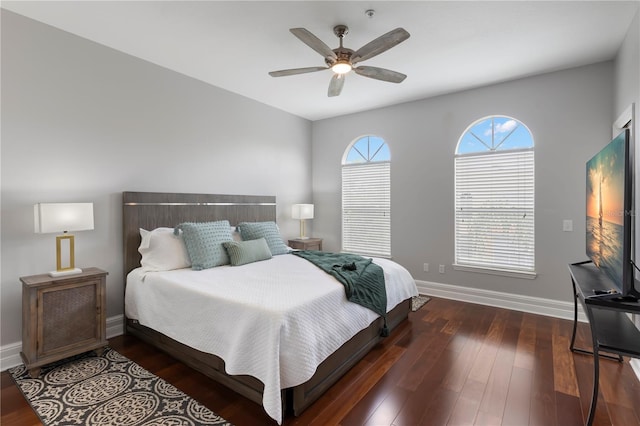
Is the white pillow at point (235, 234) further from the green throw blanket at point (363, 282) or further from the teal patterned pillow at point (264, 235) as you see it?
the green throw blanket at point (363, 282)

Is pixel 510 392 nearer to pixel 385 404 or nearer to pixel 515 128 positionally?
pixel 385 404

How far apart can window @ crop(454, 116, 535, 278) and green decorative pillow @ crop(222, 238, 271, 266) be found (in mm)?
2646

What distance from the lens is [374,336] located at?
2.83 metres

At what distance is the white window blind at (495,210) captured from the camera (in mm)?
3816

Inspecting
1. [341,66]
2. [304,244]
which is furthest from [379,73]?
[304,244]

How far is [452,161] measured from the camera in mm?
4281

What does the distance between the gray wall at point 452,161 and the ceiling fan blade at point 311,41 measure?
2.45 m

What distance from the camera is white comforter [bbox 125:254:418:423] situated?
1819mm

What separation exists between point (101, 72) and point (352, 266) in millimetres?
3060

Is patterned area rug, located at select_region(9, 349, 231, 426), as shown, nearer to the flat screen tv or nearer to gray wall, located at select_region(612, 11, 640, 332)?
the flat screen tv

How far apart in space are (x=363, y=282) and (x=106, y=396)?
2.02 meters

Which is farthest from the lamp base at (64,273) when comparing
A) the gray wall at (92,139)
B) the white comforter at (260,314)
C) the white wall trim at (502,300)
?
the white wall trim at (502,300)

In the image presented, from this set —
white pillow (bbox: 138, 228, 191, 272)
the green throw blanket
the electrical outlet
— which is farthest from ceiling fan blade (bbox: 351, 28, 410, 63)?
the electrical outlet

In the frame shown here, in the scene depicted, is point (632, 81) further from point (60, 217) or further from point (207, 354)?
point (60, 217)
